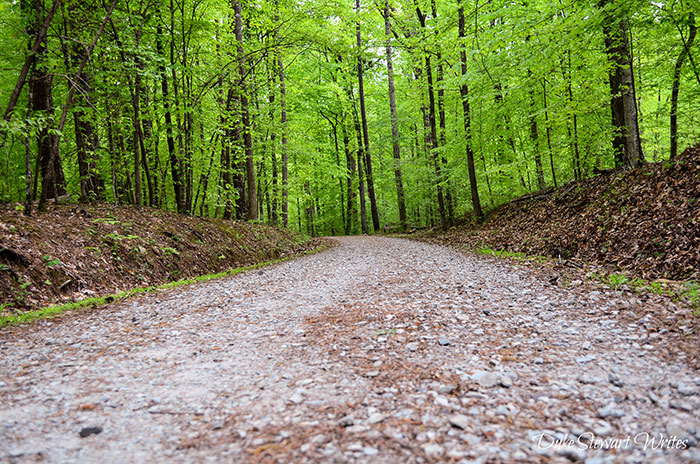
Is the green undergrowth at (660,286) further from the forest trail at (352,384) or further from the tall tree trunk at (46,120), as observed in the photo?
the tall tree trunk at (46,120)

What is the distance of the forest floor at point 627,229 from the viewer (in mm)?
4801

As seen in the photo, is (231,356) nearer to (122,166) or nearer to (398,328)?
(398,328)

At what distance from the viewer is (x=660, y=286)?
171 inches

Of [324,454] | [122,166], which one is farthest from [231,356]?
[122,166]

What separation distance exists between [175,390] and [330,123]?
2748 centimetres

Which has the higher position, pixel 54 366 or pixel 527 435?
pixel 54 366

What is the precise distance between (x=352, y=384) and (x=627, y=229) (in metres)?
6.27

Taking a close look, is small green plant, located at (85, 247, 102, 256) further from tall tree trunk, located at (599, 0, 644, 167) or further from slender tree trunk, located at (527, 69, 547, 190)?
slender tree trunk, located at (527, 69, 547, 190)

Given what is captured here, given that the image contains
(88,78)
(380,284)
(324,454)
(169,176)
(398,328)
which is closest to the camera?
(324,454)

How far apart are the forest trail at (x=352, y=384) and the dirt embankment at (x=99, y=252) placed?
3.97 feet

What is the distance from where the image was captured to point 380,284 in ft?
20.3

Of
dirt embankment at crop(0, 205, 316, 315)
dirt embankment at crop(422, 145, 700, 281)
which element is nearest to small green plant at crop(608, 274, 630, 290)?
dirt embankment at crop(422, 145, 700, 281)

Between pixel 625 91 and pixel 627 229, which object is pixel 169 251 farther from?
pixel 625 91

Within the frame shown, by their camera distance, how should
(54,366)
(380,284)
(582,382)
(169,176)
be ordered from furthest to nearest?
(169,176), (380,284), (54,366), (582,382)
